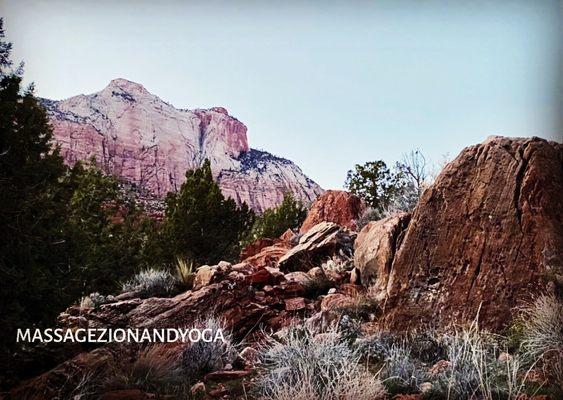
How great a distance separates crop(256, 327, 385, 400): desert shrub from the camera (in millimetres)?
2256

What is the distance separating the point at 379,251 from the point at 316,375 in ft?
8.17

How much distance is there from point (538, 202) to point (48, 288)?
170 inches

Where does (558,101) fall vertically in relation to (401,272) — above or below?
above

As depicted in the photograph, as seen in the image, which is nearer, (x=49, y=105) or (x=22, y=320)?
(x=22, y=320)

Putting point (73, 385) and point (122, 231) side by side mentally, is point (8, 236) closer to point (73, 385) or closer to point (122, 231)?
point (73, 385)

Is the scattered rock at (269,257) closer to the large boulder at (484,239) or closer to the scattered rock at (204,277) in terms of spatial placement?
the scattered rock at (204,277)

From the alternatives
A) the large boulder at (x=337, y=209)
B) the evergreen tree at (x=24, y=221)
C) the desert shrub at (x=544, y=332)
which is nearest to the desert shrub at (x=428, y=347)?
the desert shrub at (x=544, y=332)

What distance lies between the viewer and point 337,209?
9500mm

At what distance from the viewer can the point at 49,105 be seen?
479cm

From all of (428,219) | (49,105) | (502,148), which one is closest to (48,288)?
(49,105)

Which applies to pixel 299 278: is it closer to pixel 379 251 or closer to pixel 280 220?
pixel 379 251

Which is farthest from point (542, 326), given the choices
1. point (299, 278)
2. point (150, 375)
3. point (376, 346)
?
point (299, 278)

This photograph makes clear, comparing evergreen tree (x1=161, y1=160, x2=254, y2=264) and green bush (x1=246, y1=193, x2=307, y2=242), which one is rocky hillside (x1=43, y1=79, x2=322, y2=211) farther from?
green bush (x1=246, y1=193, x2=307, y2=242)

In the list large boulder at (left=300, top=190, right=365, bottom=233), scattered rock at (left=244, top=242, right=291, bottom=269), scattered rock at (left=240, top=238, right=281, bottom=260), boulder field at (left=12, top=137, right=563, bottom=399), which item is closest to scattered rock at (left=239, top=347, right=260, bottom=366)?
boulder field at (left=12, top=137, right=563, bottom=399)
